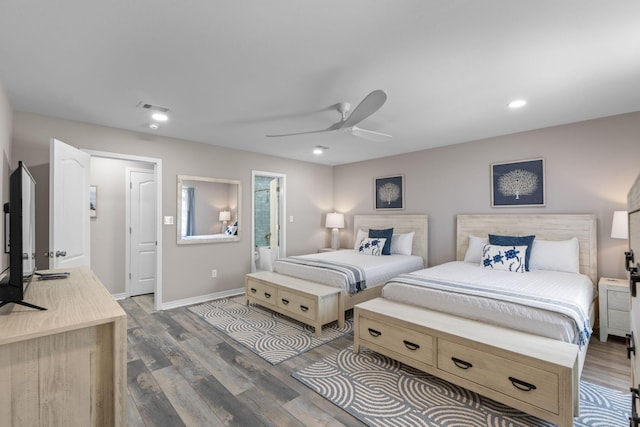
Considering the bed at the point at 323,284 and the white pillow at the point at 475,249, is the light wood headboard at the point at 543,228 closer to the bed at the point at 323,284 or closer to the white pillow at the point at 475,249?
the white pillow at the point at 475,249

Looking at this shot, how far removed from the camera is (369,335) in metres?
2.65

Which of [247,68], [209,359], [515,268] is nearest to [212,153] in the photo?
[247,68]

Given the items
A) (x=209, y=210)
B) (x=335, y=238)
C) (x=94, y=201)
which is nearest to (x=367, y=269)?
(x=335, y=238)

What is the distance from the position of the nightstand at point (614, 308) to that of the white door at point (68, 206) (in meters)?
5.29

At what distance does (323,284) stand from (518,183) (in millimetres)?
2875

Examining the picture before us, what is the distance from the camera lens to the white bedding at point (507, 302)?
2.05 meters

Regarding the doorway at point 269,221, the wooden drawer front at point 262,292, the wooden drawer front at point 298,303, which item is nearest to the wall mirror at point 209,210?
the doorway at point 269,221

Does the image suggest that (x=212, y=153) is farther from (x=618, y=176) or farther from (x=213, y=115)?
(x=618, y=176)

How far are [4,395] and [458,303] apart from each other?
2.64m

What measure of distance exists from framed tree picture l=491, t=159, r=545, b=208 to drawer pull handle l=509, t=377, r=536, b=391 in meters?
2.69

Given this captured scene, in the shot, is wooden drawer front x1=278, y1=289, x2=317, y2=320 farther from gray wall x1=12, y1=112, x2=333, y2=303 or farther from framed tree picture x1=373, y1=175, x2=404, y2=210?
framed tree picture x1=373, y1=175, x2=404, y2=210

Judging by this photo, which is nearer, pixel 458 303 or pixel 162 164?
pixel 458 303

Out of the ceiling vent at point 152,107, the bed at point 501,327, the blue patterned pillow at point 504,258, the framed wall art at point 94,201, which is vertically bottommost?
the bed at point 501,327

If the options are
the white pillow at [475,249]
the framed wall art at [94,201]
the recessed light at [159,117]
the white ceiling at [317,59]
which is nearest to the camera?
the white ceiling at [317,59]
